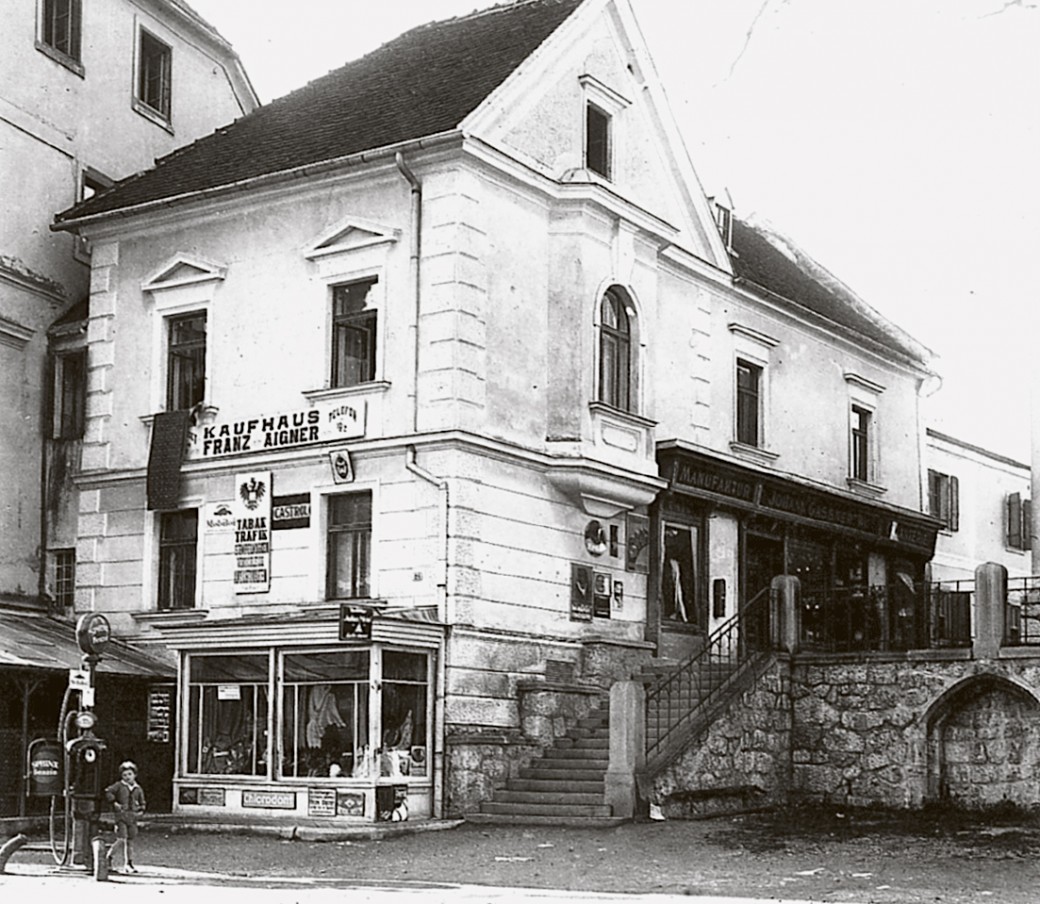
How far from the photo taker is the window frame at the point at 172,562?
26.6m

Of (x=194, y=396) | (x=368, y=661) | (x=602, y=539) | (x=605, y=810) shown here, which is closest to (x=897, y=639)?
(x=602, y=539)

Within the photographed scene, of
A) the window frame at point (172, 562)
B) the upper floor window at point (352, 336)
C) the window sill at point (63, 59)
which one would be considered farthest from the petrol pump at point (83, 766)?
the window sill at point (63, 59)

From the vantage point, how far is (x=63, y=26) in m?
30.1

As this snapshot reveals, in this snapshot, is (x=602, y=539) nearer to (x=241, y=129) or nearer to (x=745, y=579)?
(x=745, y=579)

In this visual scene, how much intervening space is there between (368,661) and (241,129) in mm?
10893

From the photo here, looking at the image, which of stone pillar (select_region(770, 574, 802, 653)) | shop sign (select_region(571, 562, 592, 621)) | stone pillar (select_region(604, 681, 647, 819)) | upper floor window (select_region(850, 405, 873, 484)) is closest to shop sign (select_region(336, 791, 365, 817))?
stone pillar (select_region(604, 681, 647, 819))

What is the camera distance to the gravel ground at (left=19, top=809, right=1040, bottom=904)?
1627 centimetres

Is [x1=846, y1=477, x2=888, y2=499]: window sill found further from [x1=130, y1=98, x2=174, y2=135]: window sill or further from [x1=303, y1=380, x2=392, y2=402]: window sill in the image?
[x1=130, y1=98, x2=174, y2=135]: window sill

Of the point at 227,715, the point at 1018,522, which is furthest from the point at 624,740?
the point at 1018,522

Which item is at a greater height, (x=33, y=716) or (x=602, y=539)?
(x=602, y=539)

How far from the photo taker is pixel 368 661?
886 inches

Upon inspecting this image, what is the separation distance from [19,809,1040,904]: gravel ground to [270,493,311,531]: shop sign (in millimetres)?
4991

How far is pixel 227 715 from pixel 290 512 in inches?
128

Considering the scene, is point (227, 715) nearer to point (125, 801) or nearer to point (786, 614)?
point (125, 801)
